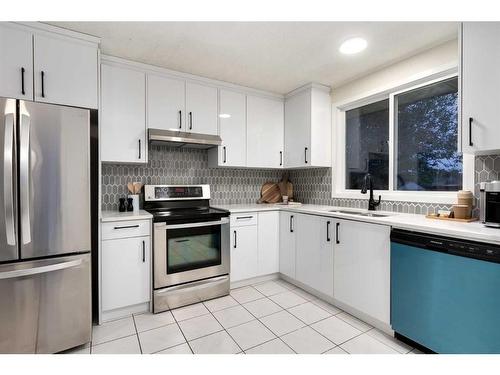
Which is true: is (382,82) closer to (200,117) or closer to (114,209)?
(200,117)

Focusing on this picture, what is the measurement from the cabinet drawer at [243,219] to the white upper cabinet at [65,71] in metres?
1.66

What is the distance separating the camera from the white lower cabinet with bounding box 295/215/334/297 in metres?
2.48

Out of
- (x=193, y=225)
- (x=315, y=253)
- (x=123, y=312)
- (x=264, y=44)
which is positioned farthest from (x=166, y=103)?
(x=315, y=253)

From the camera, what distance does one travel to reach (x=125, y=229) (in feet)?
7.35

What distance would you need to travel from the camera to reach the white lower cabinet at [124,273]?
217cm

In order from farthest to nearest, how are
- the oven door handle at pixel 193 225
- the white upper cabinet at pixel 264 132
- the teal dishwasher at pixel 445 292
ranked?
the white upper cabinet at pixel 264 132
the oven door handle at pixel 193 225
the teal dishwasher at pixel 445 292

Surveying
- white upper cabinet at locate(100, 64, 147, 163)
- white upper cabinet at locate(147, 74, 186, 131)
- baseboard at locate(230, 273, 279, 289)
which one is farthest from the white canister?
baseboard at locate(230, 273, 279, 289)

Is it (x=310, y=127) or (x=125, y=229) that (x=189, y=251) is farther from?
(x=310, y=127)

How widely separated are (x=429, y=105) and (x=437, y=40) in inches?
21.1

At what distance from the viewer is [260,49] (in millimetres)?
2271

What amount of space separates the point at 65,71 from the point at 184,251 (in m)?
1.77

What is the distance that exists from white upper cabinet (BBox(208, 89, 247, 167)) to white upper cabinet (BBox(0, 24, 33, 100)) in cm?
172

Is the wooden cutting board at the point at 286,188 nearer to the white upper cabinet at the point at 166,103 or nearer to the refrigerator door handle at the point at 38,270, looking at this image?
the white upper cabinet at the point at 166,103

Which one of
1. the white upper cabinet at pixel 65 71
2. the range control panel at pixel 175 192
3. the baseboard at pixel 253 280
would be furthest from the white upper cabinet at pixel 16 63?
the baseboard at pixel 253 280
